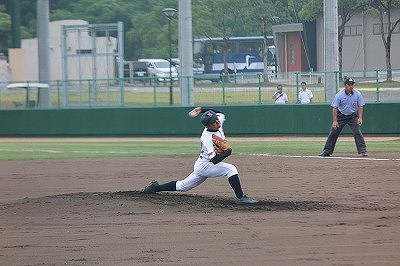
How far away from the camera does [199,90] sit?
3331 centimetres

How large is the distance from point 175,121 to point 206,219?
850 inches

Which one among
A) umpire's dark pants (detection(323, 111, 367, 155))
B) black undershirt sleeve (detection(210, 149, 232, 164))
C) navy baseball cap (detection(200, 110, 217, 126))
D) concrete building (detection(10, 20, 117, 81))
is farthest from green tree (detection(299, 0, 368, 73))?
navy baseball cap (detection(200, 110, 217, 126))

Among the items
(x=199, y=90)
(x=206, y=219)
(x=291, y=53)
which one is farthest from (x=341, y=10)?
(x=206, y=219)

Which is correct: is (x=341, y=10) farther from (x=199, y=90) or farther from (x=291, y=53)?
(x=199, y=90)

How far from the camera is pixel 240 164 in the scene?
1927 cm

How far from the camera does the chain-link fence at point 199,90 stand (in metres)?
30.4

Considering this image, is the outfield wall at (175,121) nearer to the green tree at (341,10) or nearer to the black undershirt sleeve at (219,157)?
the green tree at (341,10)

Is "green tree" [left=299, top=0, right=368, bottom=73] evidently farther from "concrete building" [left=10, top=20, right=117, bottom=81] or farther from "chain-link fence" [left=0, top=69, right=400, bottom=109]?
"chain-link fence" [left=0, top=69, right=400, bottom=109]

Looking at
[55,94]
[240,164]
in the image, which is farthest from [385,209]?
[55,94]

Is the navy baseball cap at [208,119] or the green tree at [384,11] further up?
the green tree at [384,11]

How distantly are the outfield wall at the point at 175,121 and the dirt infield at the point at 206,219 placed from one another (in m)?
11.9

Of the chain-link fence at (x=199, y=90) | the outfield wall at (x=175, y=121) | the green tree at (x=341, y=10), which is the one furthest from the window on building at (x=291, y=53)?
the outfield wall at (x=175, y=121)

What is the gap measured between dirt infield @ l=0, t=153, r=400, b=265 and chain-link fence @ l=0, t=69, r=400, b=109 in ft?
41.4

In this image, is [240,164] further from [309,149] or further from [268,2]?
[268,2]
